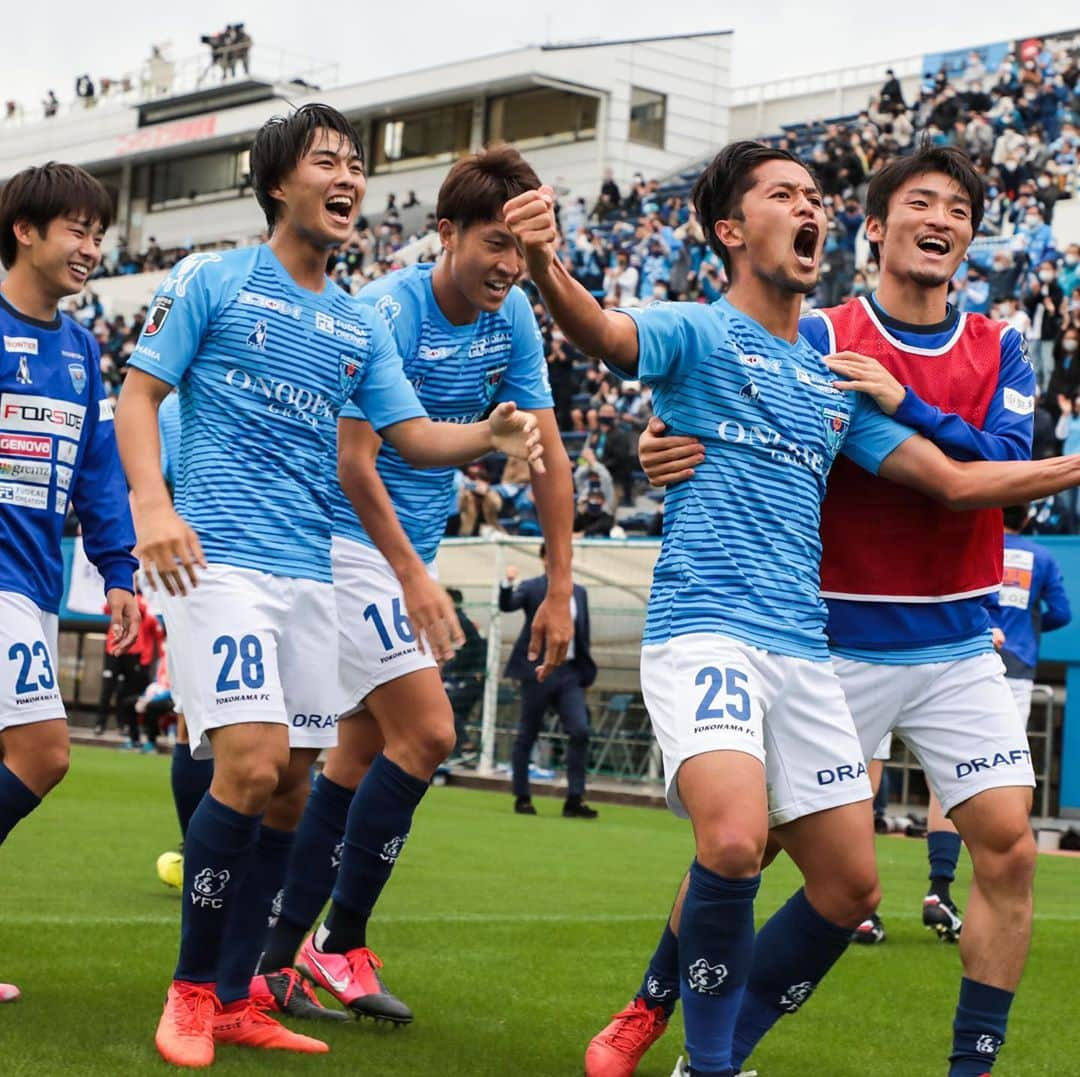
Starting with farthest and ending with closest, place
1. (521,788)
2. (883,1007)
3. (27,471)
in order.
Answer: (521,788)
(883,1007)
(27,471)

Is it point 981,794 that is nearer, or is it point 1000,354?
point 981,794

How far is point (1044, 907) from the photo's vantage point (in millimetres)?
9961

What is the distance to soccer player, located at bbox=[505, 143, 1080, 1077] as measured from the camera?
4.20 m

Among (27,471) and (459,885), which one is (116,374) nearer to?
(459,885)

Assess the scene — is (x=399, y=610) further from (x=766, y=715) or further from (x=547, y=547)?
(x=766, y=715)

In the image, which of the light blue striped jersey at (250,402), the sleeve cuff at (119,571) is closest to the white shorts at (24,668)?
the sleeve cuff at (119,571)

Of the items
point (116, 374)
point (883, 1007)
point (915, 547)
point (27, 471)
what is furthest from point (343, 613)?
point (116, 374)

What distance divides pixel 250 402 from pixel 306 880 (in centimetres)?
163

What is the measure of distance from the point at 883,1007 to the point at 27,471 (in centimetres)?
345

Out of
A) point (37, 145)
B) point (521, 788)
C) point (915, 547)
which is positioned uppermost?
point (37, 145)

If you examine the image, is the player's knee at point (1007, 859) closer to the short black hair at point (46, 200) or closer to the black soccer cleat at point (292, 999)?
the black soccer cleat at point (292, 999)

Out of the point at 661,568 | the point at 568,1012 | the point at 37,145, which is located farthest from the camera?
the point at 37,145

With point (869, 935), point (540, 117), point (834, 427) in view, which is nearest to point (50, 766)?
point (834, 427)

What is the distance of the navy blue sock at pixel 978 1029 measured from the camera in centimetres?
457
